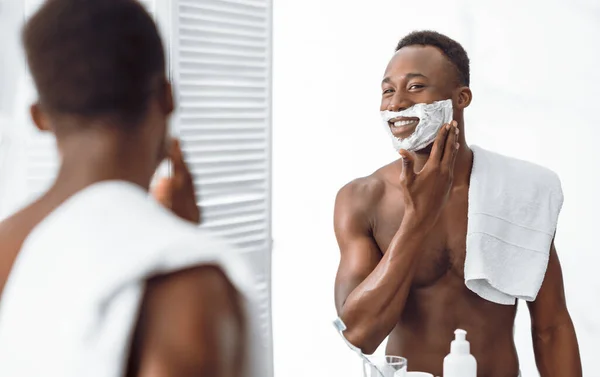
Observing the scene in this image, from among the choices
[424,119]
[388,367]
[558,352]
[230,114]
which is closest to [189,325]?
[388,367]

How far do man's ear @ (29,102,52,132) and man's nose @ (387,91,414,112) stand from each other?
1023 mm

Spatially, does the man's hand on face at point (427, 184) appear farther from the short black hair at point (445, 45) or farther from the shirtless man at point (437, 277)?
the short black hair at point (445, 45)

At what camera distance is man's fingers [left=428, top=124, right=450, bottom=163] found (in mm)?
1339

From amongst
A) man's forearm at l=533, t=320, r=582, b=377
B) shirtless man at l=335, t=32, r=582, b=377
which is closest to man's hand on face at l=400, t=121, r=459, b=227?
shirtless man at l=335, t=32, r=582, b=377

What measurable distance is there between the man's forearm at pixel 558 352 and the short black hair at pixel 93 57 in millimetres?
1197

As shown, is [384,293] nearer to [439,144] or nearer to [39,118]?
[439,144]

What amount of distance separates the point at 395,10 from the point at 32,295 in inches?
74.0

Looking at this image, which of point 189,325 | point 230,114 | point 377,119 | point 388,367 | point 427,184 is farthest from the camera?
point 377,119

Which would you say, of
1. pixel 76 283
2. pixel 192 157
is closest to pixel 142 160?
pixel 76 283

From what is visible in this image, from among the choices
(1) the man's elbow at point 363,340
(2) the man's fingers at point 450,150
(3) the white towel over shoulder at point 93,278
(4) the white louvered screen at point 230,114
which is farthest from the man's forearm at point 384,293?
(3) the white towel over shoulder at point 93,278

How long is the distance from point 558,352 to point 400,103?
1.83ft

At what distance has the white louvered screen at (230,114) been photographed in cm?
182

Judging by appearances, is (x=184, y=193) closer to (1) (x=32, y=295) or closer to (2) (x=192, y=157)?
(1) (x=32, y=295)

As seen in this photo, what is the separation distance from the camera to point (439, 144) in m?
1.34
